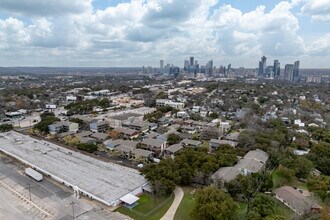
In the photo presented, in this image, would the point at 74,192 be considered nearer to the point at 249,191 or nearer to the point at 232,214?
the point at 232,214

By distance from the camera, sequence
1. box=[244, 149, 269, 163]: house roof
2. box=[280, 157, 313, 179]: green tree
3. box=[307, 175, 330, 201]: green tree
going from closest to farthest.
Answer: box=[307, 175, 330, 201]: green tree
box=[280, 157, 313, 179]: green tree
box=[244, 149, 269, 163]: house roof

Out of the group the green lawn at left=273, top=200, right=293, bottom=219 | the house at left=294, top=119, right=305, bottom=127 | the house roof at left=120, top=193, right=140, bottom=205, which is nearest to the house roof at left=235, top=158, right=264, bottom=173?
the green lawn at left=273, top=200, right=293, bottom=219

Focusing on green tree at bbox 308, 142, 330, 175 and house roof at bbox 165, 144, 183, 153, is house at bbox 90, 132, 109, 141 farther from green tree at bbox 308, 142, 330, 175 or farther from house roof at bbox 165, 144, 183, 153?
green tree at bbox 308, 142, 330, 175

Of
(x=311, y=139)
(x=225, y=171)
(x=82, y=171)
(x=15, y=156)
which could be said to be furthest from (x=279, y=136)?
(x=15, y=156)

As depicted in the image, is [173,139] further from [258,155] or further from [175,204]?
[175,204]

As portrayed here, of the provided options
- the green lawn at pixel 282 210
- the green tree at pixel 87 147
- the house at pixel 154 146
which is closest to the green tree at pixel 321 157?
the green lawn at pixel 282 210

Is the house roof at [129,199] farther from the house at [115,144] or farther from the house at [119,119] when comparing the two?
the house at [119,119]

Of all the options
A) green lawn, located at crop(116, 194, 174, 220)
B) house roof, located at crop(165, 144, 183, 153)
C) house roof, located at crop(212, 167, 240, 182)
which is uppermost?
house roof, located at crop(212, 167, 240, 182)
